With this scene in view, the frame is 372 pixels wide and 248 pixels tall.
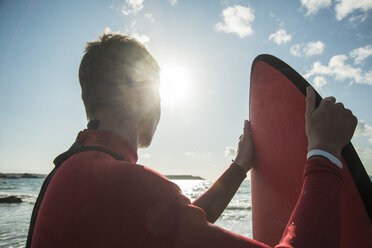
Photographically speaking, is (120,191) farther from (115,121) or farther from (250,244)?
(115,121)

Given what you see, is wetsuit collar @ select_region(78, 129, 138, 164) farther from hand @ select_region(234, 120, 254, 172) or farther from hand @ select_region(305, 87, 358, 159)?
hand @ select_region(234, 120, 254, 172)

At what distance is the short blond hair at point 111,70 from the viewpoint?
1.31 metres

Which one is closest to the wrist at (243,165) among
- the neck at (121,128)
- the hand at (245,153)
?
the hand at (245,153)

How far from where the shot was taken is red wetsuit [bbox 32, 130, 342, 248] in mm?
743

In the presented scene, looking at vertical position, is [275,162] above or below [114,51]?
below

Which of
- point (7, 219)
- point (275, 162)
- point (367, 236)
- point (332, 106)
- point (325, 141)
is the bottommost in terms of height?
point (7, 219)

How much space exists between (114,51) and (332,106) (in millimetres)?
1246

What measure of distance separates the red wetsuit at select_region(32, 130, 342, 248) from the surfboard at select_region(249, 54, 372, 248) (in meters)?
0.41

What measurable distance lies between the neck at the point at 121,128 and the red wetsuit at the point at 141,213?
327mm

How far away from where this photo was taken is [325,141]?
3.29ft

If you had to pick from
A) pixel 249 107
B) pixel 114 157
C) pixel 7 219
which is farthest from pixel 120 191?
pixel 7 219

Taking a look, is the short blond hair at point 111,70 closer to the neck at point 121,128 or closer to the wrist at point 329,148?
the neck at point 121,128

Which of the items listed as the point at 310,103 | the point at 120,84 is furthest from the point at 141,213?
the point at 310,103

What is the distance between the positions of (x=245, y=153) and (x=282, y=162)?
0.39m
